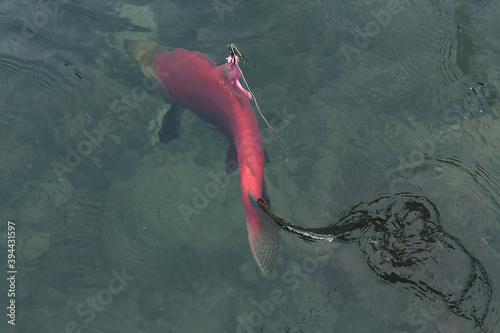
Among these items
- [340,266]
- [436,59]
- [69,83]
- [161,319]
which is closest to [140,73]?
[69,83]

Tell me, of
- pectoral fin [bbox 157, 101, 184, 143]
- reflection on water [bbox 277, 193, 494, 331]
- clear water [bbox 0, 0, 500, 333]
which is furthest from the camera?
pectoral fin [bbox 157, 101, 184, 143]

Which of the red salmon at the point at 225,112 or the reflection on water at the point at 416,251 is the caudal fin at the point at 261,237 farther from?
the reflection on water at the point at 416,251

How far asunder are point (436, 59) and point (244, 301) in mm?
3855

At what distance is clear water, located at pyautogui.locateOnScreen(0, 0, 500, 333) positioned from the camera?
13.4ft

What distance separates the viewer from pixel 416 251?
4082mm

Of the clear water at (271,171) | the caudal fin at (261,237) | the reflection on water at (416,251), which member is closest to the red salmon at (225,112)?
the caudal fin at (261,237)

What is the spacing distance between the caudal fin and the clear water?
0.28 m

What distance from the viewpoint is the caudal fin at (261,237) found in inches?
155

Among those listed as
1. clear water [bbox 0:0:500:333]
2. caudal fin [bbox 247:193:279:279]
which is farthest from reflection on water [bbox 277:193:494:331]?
caudal fin [bbox 247:193:279:279]

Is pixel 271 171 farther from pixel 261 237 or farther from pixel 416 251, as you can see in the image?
pixel 416 251

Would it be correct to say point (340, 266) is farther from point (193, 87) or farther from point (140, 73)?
Answer: point (140, 73)

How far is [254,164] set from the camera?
427 centimetres

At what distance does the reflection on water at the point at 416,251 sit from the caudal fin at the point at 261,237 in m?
0.43

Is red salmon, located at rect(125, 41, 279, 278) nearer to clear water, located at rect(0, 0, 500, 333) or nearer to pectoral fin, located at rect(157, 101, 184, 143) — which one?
pectoral fin, located at rect(157, 101, 184, 143)
